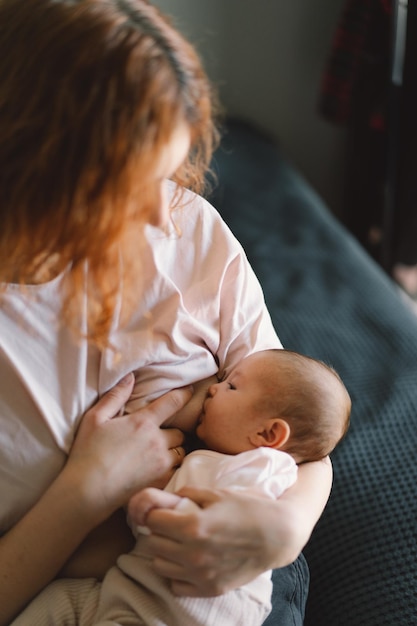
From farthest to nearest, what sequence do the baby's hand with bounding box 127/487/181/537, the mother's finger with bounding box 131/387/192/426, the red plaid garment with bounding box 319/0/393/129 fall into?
the red plaid garment with bounding box 319/0/393/129
the mother's finger with bounding box 131/387/192/426
the baby's hand with bounding box 127/487/181/537

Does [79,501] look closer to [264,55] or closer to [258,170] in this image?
[258,170]

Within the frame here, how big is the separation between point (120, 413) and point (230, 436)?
160 mm

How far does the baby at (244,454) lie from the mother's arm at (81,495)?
0.06 metres

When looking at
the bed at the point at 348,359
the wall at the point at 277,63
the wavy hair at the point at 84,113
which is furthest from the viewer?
the wall at the point at 277,63

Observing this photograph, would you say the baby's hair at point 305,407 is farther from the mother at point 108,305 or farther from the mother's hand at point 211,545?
the mother's hand at point 211,545

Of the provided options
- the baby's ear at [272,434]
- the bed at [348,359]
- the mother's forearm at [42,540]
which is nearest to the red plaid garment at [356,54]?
the bed at [348,359]

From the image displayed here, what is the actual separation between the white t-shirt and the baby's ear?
11 cm

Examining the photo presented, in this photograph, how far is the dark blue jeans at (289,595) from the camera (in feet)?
2.96

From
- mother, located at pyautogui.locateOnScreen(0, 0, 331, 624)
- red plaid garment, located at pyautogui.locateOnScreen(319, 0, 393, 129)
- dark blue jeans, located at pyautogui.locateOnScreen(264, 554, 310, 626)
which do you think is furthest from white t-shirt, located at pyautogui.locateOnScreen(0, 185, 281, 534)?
red plaid garment, located at pyautogui.locateOnScreen(319, 0, 393, 129)

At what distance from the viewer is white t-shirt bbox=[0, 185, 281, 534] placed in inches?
32.4

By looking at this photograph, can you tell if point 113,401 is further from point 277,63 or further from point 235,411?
point 277,63

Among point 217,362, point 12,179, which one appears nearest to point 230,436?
point 217,362

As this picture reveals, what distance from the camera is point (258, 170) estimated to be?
234 cm

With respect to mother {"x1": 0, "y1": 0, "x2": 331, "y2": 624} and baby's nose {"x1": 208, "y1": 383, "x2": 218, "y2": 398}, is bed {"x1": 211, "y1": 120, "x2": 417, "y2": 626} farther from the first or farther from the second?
baby's nose {"x1": 208, "y1": 383, "x2": 218, "y2": 398}
